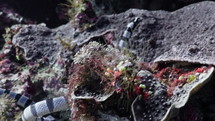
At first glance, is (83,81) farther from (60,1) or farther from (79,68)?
(60,1)

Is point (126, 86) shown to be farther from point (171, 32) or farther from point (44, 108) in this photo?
point (171, 32)

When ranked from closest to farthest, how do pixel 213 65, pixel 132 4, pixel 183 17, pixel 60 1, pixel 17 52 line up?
1. pixel 213 65
2. pixel 183 17
3. pixel 17 52
4. pixel 132 4
5. pixel 60 1

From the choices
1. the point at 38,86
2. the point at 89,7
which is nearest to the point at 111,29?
the point at 89,7

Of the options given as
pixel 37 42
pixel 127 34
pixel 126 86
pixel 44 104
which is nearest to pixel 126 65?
pixel 126 86

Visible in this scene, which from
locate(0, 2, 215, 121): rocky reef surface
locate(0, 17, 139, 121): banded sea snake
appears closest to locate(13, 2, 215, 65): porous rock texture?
locate(0, 2, 215, 121): rocky reef surface

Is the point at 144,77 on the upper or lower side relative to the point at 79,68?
lower

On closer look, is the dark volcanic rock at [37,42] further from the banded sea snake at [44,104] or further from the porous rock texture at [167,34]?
the banded sea snake at [44,104]

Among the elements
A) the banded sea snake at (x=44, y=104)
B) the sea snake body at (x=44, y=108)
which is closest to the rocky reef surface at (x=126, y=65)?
the banded sea snake at (x=44, y=104)
